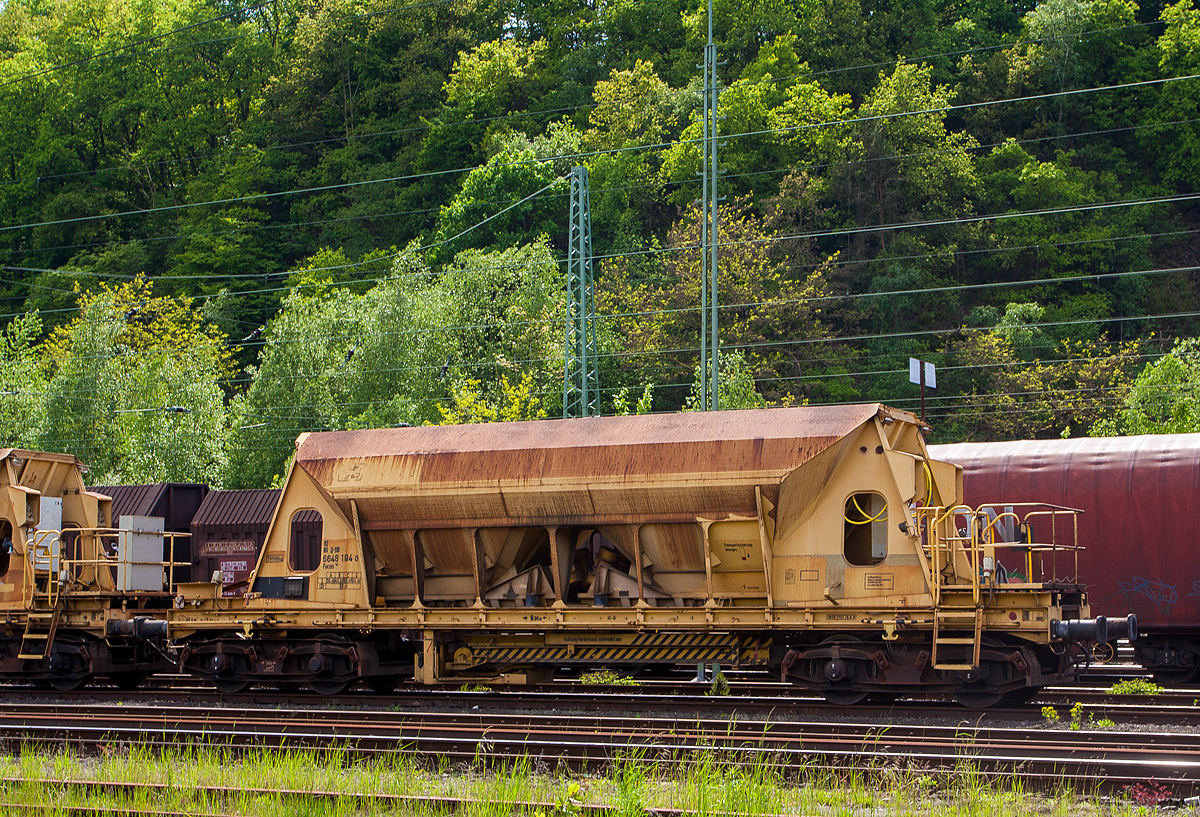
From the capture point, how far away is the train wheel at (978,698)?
1343cm

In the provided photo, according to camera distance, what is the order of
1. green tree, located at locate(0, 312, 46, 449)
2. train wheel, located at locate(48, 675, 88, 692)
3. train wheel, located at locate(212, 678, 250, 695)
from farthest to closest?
green tree, located at locate(0, 312, 46, 449) < train wheel, located at locate(48, 675, 88, 692) < train wheel, located at locate(212, 678, 250, 695)

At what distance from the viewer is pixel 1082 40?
224 ft

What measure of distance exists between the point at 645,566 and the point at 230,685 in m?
6.66

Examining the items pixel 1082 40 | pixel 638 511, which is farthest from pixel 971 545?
pixel 1082 40

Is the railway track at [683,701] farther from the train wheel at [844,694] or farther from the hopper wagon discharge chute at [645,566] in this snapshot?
the hopper wagon discharge chute at [645,566]

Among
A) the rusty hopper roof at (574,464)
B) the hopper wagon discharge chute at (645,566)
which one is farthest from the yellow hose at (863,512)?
the rusty hopper roof at (574,464)

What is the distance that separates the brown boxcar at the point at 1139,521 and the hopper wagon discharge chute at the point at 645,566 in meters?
0.57

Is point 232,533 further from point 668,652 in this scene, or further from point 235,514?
point 668,652

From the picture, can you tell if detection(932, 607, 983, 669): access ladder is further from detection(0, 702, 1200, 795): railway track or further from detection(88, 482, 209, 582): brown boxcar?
detection(88, 482, 209, 582): brown boxcar

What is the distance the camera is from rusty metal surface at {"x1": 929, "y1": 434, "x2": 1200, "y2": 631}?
15633 millimetres

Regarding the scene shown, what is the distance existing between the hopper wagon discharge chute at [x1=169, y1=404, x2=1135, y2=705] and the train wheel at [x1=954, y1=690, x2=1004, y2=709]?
55 mm

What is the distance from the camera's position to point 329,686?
16.1 meters

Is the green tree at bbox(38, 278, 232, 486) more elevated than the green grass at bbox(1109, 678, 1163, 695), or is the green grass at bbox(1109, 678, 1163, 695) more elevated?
the green tree at bbox(38, 278, 232, 486)

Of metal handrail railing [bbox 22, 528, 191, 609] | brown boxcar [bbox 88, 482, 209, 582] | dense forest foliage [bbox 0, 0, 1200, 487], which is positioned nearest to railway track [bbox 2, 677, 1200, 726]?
metal handrail railing [bbox 22, 528, 191, 609]
